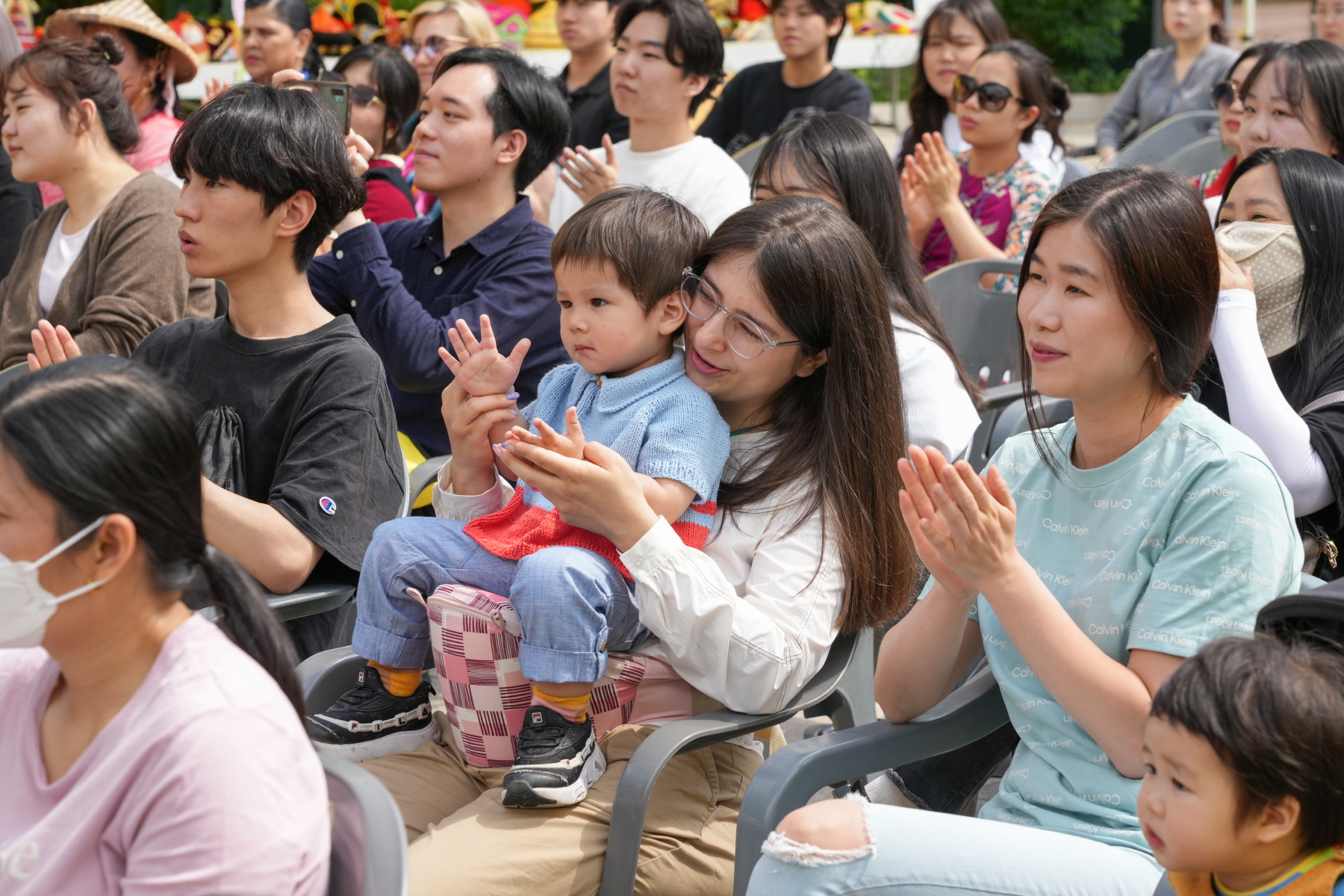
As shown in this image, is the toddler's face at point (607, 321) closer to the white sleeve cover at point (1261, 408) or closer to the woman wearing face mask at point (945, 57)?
the white sleeve cover at point (1261, 408)

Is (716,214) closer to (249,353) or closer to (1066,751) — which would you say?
(249,353)

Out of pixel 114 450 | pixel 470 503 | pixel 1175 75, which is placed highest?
pixel 114 450

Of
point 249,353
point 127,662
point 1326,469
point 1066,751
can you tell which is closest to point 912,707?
point 1066,751

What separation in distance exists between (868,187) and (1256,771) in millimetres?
2015

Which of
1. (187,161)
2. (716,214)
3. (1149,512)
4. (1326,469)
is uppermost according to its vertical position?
(187,161)

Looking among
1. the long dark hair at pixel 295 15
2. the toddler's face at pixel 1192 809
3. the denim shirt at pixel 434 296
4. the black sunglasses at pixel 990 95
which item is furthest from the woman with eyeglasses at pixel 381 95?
the toddler's face at pixel 1192 809

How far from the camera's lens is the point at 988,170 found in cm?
487

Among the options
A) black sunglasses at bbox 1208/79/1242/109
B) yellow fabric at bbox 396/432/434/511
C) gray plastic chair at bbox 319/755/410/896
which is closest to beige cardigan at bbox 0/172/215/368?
yellow fabric at bbox 396/432/434/511

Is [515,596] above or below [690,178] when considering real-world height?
above

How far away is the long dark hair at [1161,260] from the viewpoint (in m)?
1.77

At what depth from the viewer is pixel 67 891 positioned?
127 cm

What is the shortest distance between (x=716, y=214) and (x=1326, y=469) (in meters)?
2.33

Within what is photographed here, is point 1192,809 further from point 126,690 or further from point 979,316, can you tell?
point 979,316

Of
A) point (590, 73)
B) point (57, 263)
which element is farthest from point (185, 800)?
point (590, 73)
